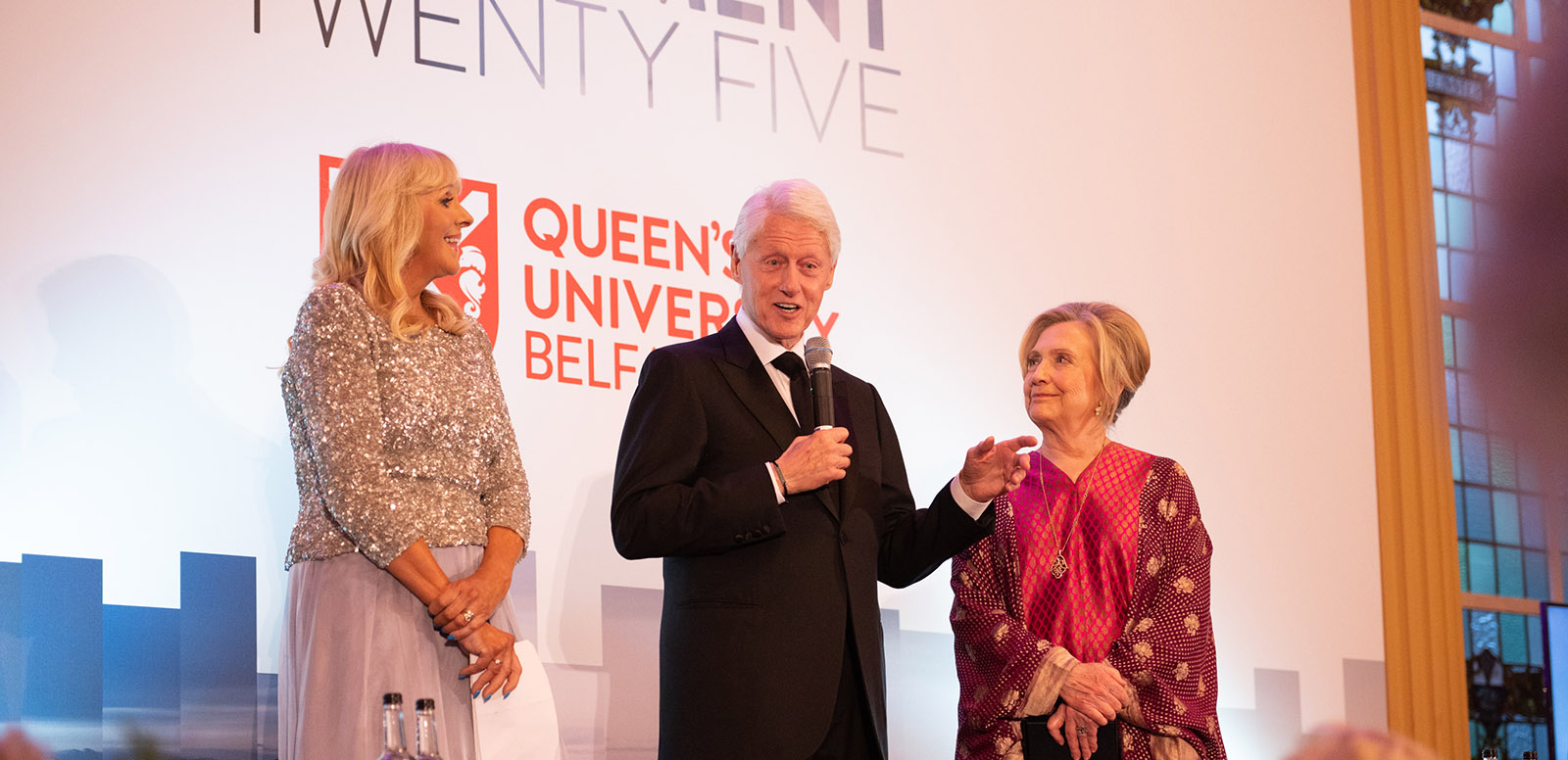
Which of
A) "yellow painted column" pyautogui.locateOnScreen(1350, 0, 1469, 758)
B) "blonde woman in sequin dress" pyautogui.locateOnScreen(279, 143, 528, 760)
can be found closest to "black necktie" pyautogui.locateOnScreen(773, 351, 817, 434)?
"blonde woman in sequin dress" pyautogui.locateOnScreen(279, 143, 528, 760)

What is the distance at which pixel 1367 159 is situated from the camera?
17.1 ft

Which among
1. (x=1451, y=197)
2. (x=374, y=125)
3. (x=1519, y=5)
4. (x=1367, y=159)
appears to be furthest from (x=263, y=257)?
(x=1519, y=5)

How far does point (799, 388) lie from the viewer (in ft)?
9.66

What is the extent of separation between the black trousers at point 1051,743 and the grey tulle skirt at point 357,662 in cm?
114

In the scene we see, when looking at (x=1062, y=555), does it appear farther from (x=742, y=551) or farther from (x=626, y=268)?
(x=626, y=268)

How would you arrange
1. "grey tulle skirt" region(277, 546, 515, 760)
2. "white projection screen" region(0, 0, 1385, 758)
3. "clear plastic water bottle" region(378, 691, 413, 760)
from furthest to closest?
"white projection screen" region(0, 0, 1385, 758)
"grey tulle skirt" region(277, 546, 515, 760)
"clear plastic water bottle" region(378, 691, 413, 760)

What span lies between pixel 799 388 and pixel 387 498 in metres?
0.79

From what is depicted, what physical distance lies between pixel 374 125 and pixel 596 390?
754mm

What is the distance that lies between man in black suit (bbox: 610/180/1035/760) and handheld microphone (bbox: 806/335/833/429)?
0.17ft

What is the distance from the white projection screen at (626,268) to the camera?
119 inches

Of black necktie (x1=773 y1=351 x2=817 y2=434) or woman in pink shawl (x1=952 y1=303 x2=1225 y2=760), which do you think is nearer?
black necktie (x1=773 y1=351 x2=817 y2=434)

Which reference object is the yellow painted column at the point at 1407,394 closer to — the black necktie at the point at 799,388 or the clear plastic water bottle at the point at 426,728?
the black necktie at the point at 799,388

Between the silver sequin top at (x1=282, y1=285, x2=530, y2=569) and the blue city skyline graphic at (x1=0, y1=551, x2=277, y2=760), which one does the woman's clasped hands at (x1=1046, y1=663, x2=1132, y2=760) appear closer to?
the silver sequin top at (x1=282, y1=285, x2=530, y2=569)

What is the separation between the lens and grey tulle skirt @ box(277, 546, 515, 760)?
98.1 inches
